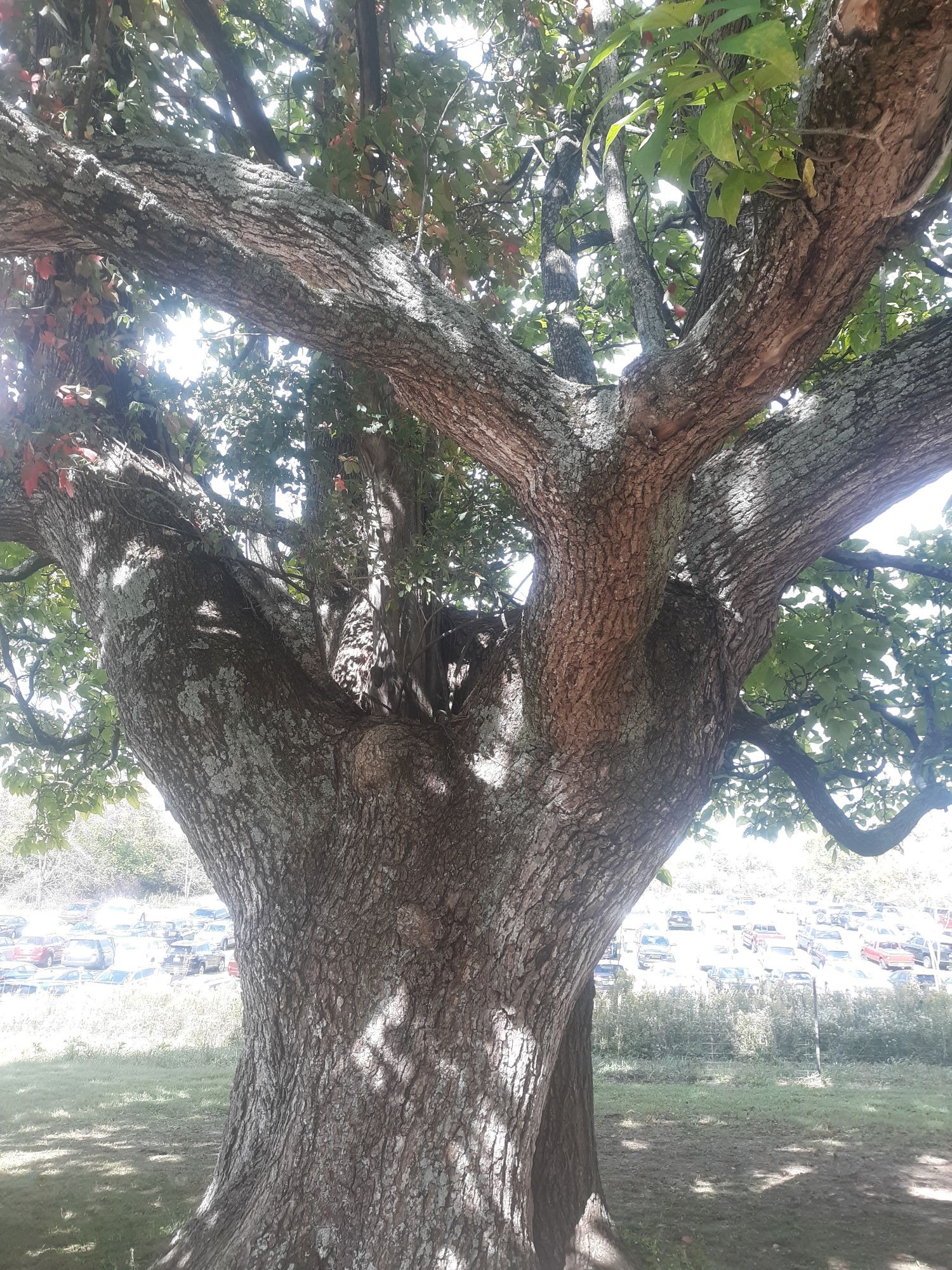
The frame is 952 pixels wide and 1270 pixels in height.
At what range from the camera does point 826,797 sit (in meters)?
5.68

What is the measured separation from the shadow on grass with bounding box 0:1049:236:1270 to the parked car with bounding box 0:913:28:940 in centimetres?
1255

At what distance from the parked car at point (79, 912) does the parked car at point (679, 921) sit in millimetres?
18754

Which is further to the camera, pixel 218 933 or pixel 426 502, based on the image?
pixel 218 933

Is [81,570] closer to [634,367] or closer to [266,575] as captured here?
[266,575]

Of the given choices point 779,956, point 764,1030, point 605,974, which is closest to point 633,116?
point 764,1030

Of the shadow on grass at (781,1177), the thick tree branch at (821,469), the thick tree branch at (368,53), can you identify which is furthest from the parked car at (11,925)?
the thick tree branch at (821,469)

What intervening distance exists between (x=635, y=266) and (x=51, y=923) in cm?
2553

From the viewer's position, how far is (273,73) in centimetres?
571

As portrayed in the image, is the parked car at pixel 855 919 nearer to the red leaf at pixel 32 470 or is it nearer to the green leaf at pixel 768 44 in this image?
the red leaf at pixel 32 470

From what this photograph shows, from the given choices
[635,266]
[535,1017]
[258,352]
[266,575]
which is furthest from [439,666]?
[258,352]

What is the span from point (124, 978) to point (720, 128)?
18376mm

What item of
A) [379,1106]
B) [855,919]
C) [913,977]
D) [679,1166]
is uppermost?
[855,919]

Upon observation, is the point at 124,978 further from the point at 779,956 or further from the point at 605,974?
the point at 779,956

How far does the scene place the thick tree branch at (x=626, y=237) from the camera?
2764 mm
